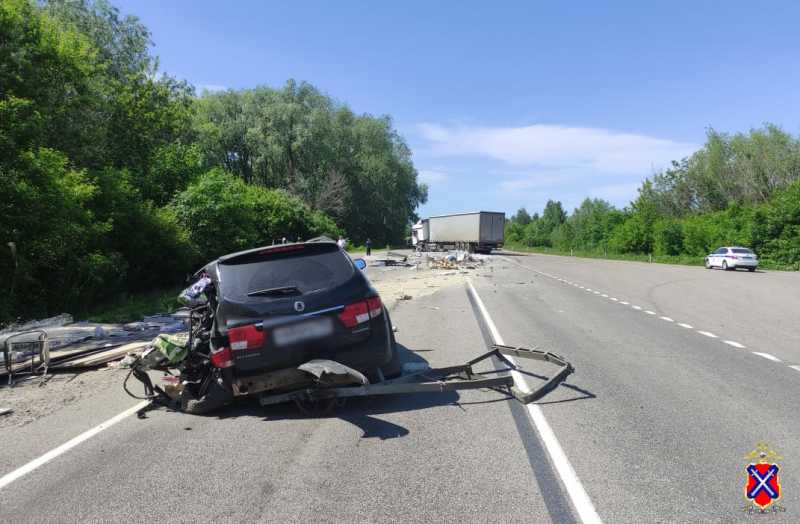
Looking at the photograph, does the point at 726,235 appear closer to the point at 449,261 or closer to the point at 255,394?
the point at 449,261

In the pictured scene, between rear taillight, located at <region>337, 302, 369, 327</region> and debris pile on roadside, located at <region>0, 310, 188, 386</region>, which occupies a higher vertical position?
rear taillight, located at <region>337, 302, 369, 327</region>

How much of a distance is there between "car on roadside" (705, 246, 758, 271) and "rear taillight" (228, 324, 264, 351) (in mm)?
36481

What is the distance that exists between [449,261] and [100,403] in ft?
106

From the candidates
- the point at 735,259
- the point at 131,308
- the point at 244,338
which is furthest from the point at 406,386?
the point at 735,259

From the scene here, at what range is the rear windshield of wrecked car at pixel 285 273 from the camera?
5.71 m

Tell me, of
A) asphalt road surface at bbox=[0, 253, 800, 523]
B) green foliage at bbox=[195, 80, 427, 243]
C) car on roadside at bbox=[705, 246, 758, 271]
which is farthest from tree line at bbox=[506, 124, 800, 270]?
asphalt road surface at bbox=[0, 253, 800, 523]

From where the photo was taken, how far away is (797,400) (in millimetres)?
6125

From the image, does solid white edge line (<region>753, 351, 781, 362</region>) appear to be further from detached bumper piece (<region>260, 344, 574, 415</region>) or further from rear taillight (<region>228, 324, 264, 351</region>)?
rear taillight (<region>228, 324, 264, 351</region>)

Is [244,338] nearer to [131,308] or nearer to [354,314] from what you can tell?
[354,314]

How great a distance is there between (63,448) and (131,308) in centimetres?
1129

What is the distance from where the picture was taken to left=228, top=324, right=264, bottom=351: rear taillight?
213 inches

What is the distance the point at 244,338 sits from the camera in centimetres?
541

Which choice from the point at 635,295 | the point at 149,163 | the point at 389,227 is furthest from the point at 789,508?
the point at 389,227

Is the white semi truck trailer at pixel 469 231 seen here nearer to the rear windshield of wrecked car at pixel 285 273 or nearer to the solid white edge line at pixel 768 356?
the solid white edge line at pixel 768 356
